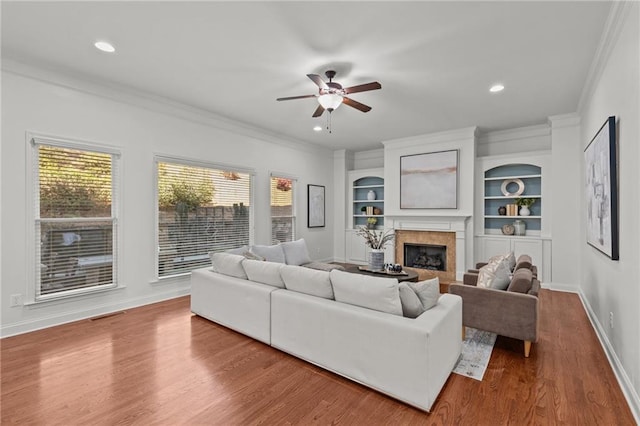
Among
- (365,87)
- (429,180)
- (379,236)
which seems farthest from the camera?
(379,236)

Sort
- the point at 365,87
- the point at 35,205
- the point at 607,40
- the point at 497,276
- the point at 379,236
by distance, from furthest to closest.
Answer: the point at 379,236 < the point at 35,205 < the point at 365,87 < the point at 497,276 < the point at 607,40

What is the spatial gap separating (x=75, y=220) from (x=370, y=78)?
377cm

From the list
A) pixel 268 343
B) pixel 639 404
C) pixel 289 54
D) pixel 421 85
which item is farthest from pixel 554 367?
pixel 289 54

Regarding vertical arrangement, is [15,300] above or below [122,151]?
below

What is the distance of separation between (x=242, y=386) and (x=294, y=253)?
279 centimetres

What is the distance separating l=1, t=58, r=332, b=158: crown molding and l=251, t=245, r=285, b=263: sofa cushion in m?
2.15

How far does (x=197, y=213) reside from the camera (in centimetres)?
479

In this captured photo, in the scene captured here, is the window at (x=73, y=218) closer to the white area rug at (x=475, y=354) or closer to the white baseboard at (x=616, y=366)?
the white area rug at (x=475, y=354)

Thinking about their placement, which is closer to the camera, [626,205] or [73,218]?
[626,205]

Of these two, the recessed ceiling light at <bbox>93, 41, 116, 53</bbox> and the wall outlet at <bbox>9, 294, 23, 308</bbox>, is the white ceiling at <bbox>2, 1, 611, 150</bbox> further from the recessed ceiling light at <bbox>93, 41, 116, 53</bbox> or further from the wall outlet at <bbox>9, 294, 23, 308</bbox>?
the wall outlet at <bbox>9, 294, 23, 308</bbox>

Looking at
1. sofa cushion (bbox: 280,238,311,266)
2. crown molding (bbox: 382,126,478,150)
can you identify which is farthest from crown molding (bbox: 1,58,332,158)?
crown molding (bbox: 382,126,478,150)

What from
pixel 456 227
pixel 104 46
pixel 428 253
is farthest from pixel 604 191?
pixel 104 46

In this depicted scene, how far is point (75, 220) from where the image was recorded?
11.5 feet

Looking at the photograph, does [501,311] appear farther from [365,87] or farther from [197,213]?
[197,213]
